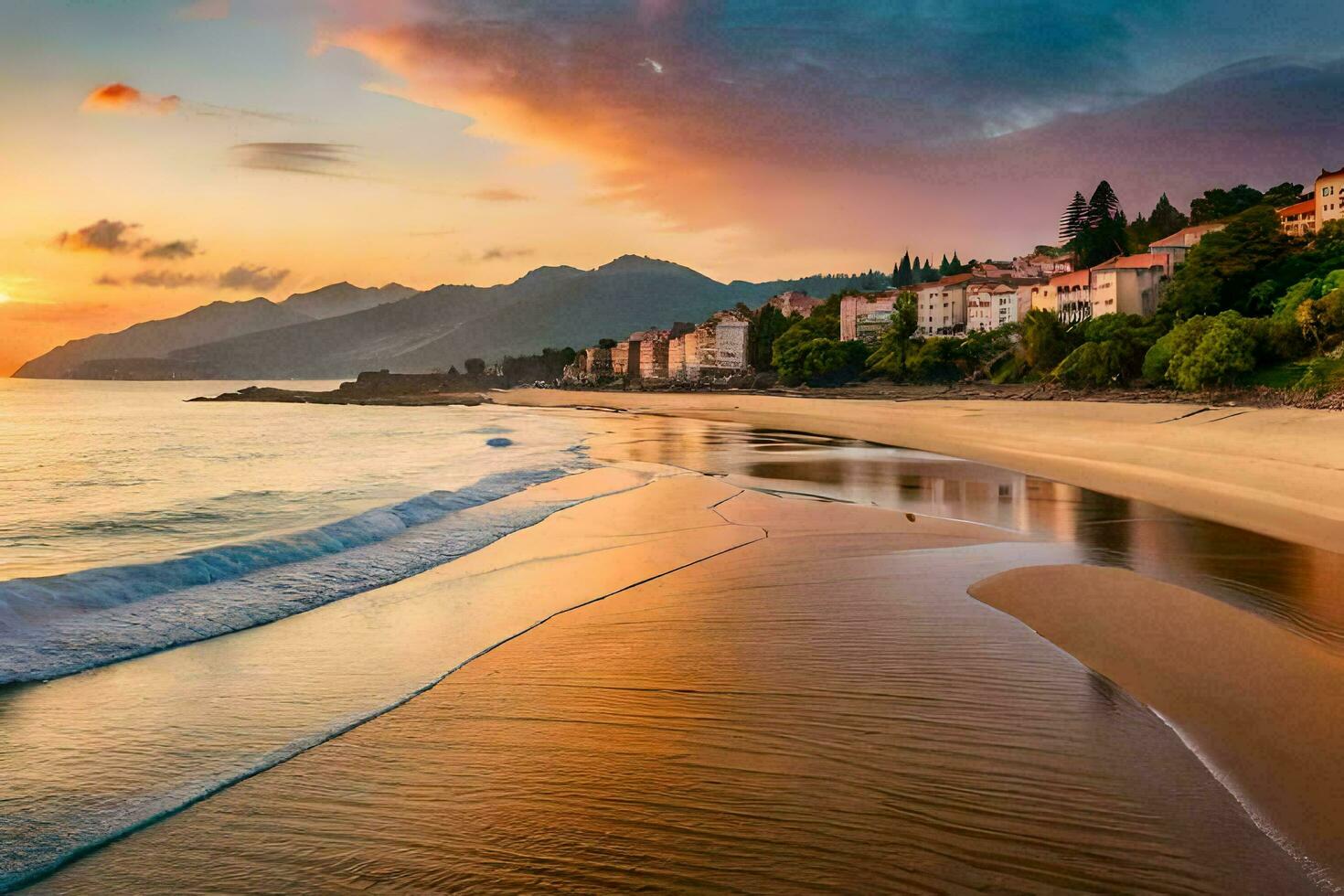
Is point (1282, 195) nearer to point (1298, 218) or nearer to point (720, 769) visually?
point (1298, 218)

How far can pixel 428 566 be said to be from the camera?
9.01 meters

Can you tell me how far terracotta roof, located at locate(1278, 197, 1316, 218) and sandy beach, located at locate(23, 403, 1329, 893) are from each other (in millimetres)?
78996

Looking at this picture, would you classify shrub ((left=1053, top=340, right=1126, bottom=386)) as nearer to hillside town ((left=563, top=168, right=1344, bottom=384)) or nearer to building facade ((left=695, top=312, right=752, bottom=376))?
hillside town ((left=563, top=168, right=1344, bottom=384))

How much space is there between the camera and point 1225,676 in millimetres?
4777

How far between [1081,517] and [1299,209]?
247 feet

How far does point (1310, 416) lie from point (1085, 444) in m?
5.14

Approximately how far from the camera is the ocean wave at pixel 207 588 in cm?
607

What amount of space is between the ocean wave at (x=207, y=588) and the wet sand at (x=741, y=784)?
1.46 meters

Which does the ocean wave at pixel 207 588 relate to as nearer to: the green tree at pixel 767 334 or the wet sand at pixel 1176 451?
the wet sand at pixel 1176 451

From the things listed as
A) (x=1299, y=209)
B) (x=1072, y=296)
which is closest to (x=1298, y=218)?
(x=1299, y=209)

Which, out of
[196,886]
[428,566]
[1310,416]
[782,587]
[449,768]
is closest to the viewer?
[196,886]

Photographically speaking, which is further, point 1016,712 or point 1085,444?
point 1085,444

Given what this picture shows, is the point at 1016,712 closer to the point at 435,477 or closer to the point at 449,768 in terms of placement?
the point at 449,768

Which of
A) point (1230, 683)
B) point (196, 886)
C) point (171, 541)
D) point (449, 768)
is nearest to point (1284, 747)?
point (1230, 683)
